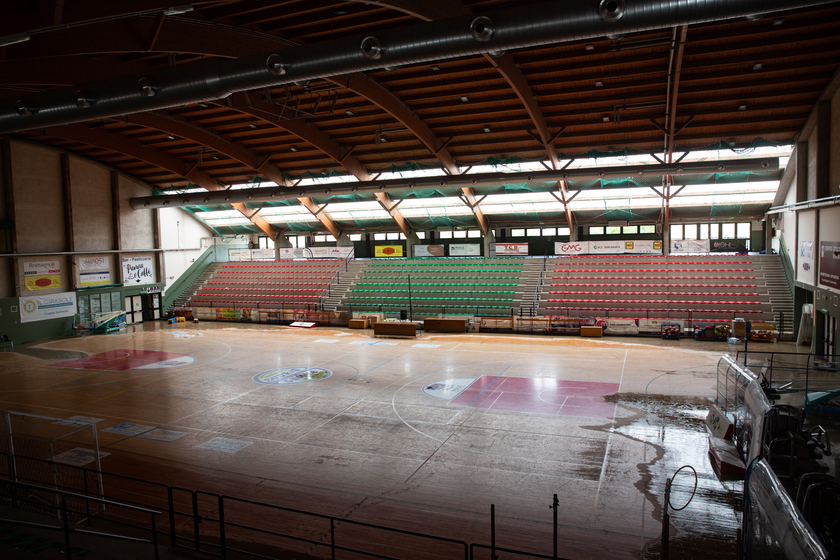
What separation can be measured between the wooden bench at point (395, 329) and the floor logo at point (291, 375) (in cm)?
871

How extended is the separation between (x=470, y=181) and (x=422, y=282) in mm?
10594

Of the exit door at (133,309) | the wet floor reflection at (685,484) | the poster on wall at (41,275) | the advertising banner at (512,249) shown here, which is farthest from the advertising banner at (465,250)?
the poster on wall at (41,275)

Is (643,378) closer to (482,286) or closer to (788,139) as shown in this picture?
(788,139)

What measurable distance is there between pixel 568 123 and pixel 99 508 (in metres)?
24.7

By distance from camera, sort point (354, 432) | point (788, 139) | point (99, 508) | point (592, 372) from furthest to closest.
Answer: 1. point (788, 139)
2. point (592, 372)
3. point (354, 432)
4. point (99, 508)

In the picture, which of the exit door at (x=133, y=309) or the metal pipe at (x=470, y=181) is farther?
the exit door at (x=133, y=309)

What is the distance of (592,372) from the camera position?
63.8 feet

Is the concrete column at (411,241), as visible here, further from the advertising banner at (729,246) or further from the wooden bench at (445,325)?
the advertising banner at (729,246)

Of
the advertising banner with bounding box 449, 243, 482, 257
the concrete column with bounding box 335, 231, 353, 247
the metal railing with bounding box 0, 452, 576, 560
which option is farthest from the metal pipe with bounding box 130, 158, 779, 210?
the metal railing with bounding box 0, 452, 576, 560

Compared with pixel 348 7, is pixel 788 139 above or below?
below

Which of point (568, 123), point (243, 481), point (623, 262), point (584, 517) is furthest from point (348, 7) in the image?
point (623, 262)

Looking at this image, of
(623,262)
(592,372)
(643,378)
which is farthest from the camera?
(623,262)

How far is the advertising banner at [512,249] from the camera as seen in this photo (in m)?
38.6

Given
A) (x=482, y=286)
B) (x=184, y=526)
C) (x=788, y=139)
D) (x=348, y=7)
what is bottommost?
(x=184, y=526)
